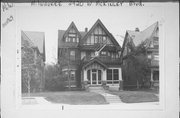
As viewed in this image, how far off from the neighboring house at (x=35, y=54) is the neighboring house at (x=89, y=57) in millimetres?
171

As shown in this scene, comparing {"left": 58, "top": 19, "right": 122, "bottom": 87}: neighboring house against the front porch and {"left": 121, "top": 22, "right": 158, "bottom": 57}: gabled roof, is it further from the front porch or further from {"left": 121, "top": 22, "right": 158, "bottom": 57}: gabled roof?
{"left": 121, "top": 22, "right": 158, "bottom": 57}: gabled roof

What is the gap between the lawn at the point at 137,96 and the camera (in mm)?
2354

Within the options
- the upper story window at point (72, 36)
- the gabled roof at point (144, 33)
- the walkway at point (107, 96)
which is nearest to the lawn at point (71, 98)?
the walkway at point (107, 96)

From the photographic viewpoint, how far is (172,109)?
2.34 metres

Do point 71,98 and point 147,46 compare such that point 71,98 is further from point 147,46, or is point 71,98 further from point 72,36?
point 147,46

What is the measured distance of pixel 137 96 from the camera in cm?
237

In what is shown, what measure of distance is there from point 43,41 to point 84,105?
721 millimetres

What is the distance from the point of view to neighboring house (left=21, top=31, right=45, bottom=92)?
7.72 feet

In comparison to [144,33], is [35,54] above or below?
below

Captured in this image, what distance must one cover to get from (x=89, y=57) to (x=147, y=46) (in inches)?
22.1

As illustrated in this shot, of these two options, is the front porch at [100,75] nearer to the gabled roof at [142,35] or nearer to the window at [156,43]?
the gabled roof at [142,35]

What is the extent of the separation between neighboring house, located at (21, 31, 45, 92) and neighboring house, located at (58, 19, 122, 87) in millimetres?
171

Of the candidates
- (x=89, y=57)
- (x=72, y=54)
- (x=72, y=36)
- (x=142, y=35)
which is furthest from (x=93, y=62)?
(x=142, y=35)

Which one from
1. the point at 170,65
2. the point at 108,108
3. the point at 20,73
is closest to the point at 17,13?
the point at 20,73
